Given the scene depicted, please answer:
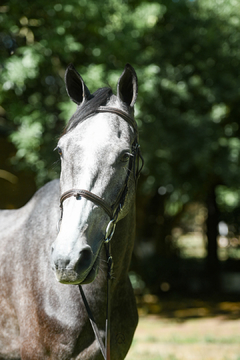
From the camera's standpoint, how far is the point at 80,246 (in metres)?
1.65

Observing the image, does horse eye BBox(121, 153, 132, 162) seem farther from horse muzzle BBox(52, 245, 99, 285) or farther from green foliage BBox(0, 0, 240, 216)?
green foliage BBox(0, 0, 240, 216)

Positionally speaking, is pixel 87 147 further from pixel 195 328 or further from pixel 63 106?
pixel 195 328

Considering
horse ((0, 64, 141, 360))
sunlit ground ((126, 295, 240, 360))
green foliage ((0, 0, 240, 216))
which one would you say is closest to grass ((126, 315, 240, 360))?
sunlit ground ((126, 295, 240, 360))

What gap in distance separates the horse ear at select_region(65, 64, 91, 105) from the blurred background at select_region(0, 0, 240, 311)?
2938mm

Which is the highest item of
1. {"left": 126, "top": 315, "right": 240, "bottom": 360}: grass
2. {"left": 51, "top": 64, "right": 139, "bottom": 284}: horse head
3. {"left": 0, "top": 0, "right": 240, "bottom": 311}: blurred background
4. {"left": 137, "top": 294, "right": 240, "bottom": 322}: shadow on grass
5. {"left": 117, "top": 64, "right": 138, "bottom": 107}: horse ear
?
{"left": 0, "top": 0, "right": 240, "bottom": 311}: blurred background

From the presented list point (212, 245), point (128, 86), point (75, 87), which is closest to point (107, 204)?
point (128, 86)

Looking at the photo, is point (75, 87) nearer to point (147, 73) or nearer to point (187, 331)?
point (147, 73)

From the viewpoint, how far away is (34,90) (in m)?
6.54

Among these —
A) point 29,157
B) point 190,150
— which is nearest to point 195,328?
point 190,150

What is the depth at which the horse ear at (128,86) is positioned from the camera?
224cm

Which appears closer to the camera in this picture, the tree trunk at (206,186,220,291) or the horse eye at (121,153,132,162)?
the horse eye at (121,153,132,162)

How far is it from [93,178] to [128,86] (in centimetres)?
82

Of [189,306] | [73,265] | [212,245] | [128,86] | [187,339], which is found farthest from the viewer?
[212,245]

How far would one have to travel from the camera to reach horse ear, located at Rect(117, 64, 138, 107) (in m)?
2.24
